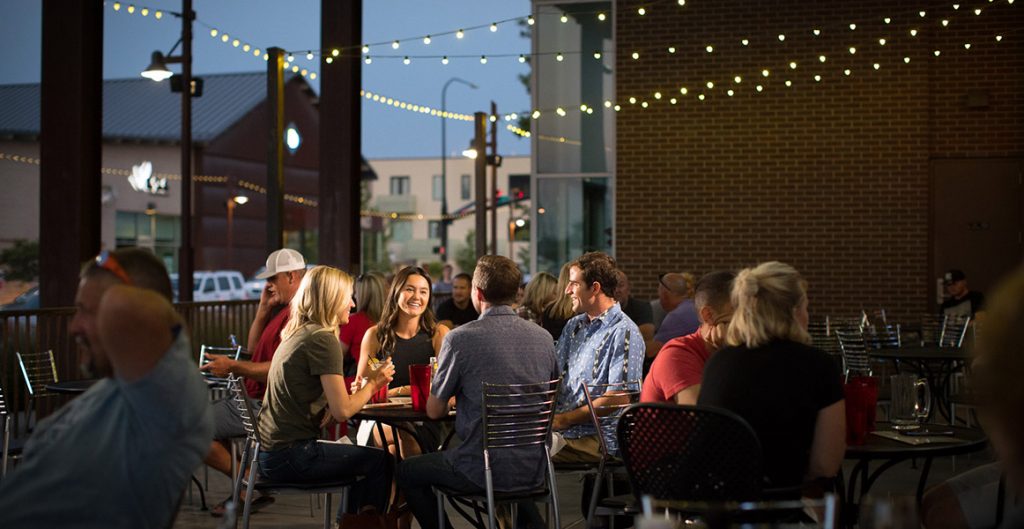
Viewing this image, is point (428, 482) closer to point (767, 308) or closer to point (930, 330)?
point (767, 308)

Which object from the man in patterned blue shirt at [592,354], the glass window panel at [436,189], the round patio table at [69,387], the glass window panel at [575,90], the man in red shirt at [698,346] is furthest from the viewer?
the glass window panel at [436,189]

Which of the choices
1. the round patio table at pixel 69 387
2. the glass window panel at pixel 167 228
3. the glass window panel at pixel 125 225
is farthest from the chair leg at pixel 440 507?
the glass window panel at pixel 167 228

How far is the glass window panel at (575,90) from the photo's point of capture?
13.1m

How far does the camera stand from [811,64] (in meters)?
12.4

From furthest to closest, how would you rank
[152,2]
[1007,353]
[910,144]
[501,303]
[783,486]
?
[910,144] → [152,2] → [501,303] → [783,486] → [1007,353]

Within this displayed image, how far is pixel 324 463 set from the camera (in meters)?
4.91

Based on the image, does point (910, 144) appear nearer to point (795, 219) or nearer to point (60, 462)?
point (795, 219)

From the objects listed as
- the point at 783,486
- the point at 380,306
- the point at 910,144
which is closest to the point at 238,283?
the point at 910,144

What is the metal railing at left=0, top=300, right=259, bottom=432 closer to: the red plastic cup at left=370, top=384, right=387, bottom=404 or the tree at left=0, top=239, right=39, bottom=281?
the red plastic cup at left=370, top=384, right=387, bottom=404

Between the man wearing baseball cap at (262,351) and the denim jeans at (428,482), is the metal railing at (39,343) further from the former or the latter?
the denim jeans at (428,482)

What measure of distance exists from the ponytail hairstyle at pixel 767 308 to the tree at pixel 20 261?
3806cm

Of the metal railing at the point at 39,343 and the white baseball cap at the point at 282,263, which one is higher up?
the white baseball cap at the point at 282,263

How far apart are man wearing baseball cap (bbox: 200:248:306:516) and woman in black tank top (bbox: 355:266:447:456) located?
0.50m

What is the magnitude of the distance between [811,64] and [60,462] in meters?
11.1
